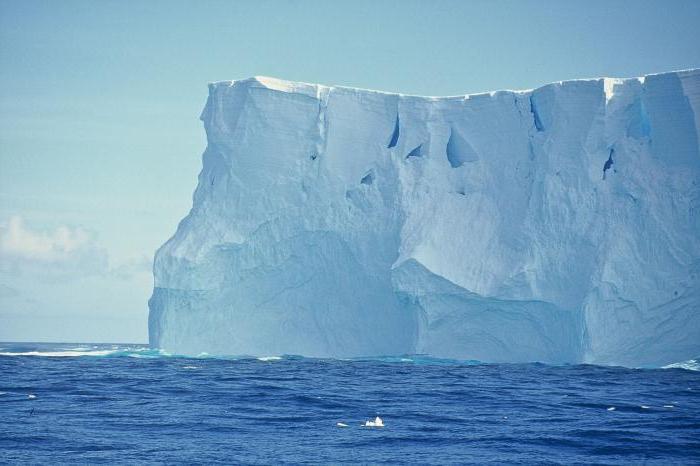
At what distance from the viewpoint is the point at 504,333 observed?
26875 millimetres

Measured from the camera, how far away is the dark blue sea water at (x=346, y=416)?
1077cm

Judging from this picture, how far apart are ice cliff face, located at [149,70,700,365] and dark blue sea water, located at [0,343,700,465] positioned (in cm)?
333

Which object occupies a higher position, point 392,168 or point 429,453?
point 392,168

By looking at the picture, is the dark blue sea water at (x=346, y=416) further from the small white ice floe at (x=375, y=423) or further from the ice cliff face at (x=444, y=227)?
the ice cliff face at (x=444, y=227)

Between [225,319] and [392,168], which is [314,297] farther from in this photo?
[392,168]

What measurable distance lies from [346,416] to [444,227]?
1446 centimetres

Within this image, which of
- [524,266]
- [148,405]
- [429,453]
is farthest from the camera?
[524,266]

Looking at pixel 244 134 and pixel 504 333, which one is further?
pixel 244 134

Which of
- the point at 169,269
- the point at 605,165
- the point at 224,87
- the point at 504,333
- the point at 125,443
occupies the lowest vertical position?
the point at 125,443

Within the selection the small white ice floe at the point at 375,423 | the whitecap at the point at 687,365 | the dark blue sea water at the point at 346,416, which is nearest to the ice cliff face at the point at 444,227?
the whitecap at the point at 687,365

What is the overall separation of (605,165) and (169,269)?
46.9 feet

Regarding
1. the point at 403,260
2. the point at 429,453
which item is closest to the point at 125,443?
the point at 429,453

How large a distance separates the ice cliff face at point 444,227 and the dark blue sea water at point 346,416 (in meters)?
3.33

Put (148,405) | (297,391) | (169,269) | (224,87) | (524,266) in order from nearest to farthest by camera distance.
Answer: (148,405) < (297,391) < (524,266) < (169,269) < (224,87)
